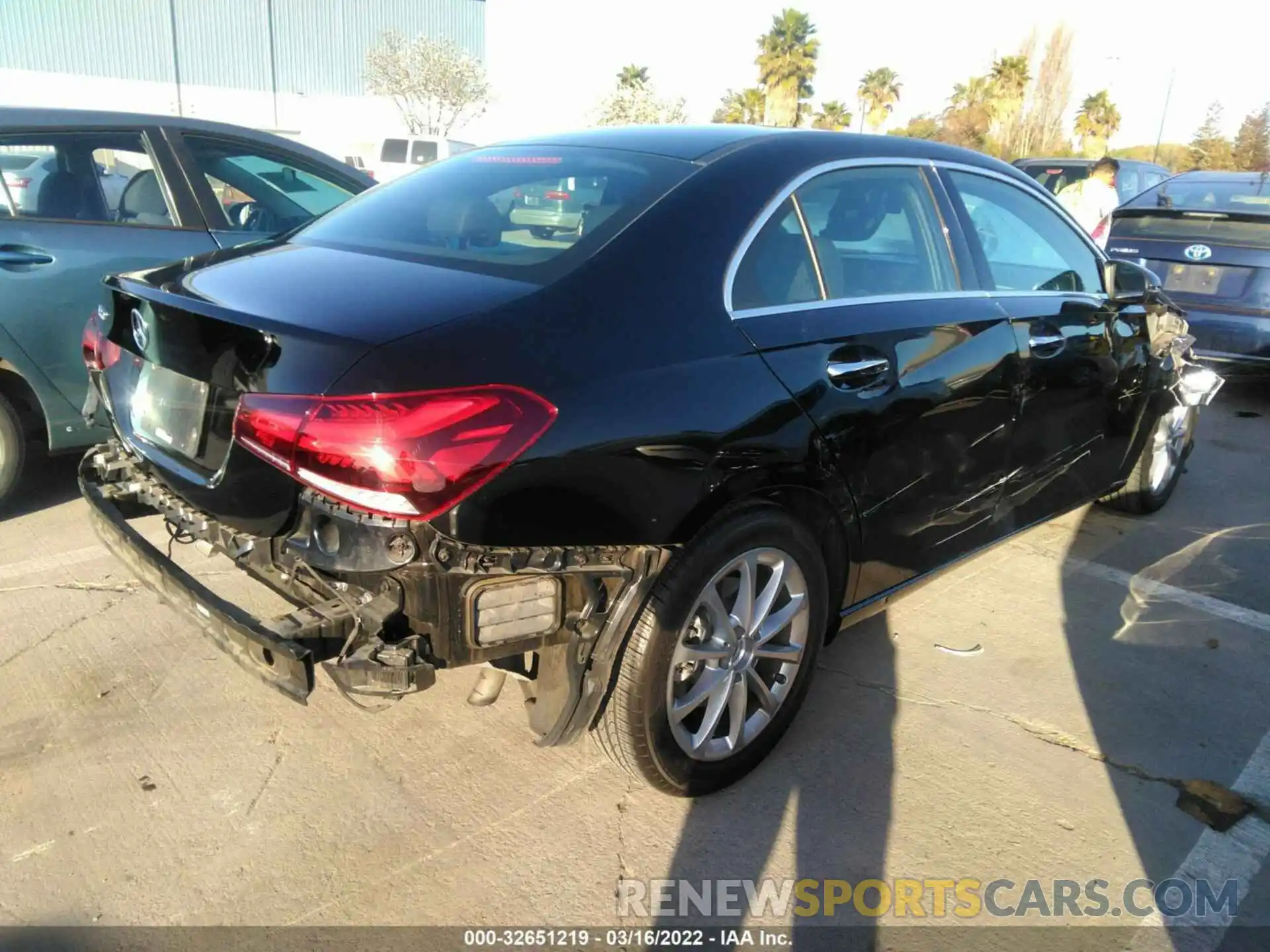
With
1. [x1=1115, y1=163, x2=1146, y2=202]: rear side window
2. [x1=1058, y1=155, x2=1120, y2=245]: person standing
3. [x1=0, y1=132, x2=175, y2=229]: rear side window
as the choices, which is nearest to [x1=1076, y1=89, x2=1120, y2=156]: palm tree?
[x1=1115, y1=163, x2=1146, y2=202]: rear side window

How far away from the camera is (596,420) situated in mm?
2068

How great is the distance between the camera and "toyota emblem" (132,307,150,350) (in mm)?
2432

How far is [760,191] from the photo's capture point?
260 cm

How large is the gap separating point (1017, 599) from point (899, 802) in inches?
65.9

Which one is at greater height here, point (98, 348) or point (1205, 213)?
point (1205, 213)

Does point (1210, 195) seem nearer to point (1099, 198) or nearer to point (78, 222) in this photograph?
point (1099, 198)

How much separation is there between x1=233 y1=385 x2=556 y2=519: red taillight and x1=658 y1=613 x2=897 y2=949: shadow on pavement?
46.6 inches

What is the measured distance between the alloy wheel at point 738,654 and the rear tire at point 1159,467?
9.30 ft

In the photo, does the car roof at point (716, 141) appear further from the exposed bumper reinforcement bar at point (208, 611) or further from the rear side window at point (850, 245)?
the exposed bumper reinforcement bar at point (208, 611)

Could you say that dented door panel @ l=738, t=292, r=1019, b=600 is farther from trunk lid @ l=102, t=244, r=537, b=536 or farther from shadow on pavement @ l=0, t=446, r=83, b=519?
shadow on pavement @ l=0, t=446, r=83, b=519

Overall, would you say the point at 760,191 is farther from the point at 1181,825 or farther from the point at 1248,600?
the point at 1248,600

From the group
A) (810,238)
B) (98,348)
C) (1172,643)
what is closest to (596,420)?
(810,238)

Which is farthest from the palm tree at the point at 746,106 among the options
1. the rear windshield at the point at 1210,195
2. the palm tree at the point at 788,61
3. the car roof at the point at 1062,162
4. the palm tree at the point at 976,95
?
the rear windshield at the point at 1210,195

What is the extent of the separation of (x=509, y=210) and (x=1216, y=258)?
254 inches
